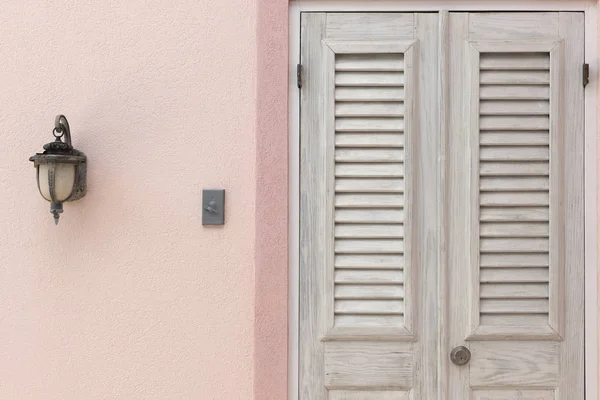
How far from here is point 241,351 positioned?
5.98ft

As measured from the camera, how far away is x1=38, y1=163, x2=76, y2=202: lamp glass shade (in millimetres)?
1710

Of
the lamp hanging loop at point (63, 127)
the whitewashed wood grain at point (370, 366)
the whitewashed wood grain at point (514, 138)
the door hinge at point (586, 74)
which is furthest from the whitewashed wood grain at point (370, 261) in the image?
the lamp hanging loop at point (63, 127)

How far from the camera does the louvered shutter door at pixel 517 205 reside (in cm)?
180

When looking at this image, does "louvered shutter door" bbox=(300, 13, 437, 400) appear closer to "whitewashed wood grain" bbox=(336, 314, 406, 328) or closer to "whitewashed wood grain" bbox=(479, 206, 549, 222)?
"whitewashed wood grain" bbox=(336, 314, 406, 328)

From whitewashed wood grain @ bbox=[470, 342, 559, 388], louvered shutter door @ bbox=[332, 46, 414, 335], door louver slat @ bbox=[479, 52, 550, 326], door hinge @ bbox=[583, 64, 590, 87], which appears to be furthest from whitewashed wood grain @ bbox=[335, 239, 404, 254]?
door hinge @ bbox=[583, 64, 590, 87]

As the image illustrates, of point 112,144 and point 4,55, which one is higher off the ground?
point 4,55

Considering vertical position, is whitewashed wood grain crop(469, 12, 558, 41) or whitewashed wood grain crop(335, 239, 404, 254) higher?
whitewashed wood grain crop(469, 12, 558, 41)

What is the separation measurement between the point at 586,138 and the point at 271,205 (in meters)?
1.00

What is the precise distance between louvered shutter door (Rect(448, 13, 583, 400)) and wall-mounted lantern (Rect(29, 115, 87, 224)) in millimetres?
1157

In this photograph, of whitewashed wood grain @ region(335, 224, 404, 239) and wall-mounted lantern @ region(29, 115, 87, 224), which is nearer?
wall-mounted lantern @ region(29, 115, 87, 224)

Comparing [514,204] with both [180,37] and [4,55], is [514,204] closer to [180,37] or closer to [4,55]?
[180,37]

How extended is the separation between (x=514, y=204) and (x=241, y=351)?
3.16 ft

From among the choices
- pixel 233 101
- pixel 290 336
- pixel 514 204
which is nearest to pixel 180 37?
pixel 233 101

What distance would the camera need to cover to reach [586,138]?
5.99 ft
